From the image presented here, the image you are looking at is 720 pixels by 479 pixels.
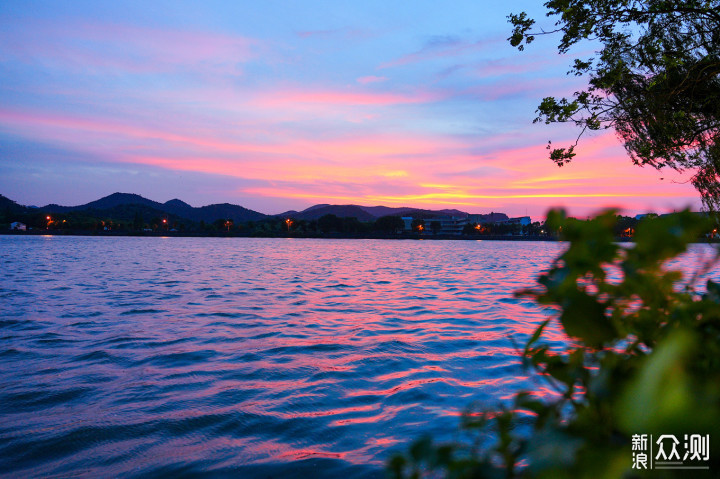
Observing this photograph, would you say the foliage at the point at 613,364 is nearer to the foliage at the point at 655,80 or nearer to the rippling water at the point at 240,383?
the rippling water at the point at 240,383

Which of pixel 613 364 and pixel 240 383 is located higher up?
pixel 613 364

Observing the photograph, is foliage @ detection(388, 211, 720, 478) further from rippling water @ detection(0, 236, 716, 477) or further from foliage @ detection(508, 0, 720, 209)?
foliage @ detection(508, 0, 720, 209)

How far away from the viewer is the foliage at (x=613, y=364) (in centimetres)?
62

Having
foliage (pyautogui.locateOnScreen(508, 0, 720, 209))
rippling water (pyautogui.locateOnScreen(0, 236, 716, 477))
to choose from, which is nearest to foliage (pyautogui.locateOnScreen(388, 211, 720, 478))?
rippling water (pyautogui.locateOnScreen(0, 236, 716, 477))

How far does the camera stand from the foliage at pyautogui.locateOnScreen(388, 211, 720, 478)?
2.04 feet

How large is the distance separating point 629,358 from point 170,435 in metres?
4.98

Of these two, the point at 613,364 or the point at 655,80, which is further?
the point at 655,80

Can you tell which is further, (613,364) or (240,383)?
(240,383)

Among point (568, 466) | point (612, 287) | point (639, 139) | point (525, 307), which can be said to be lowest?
point (525, 307)

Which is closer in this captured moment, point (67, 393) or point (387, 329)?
point (67, 393)

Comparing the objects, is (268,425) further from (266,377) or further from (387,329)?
(387,329)

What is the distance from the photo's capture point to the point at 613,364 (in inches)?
42.1

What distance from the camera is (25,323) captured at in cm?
1125

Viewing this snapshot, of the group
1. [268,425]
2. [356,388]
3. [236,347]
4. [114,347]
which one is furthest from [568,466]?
[114,347]
